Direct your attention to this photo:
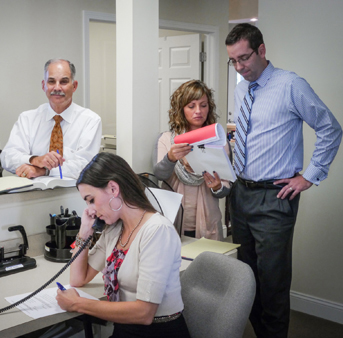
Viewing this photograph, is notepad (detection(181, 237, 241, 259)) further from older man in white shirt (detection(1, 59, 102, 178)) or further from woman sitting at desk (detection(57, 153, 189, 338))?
older man in white shirt (detection(1, 59, 102, 178))

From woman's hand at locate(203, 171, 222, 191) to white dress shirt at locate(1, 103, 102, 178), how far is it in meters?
0.59

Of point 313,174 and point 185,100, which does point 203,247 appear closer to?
point 313,174

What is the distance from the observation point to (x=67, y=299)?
139 cm

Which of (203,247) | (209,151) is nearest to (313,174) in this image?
(209,151)

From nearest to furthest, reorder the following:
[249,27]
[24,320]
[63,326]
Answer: [24,320] → [63,326] → [249,27]

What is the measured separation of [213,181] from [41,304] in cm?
106

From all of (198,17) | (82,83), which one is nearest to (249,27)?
(82,83)

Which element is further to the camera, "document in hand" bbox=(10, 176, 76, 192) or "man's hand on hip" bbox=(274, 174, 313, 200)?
"man's hand on hip" bbox=(274, 174, 313, 200)

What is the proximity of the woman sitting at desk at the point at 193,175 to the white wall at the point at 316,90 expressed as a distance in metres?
0.85

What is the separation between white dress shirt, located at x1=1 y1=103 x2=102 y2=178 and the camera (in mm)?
2283

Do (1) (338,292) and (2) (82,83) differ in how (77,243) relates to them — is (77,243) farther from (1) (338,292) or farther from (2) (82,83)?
(2) (82,83)

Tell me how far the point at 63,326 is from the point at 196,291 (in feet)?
2.14

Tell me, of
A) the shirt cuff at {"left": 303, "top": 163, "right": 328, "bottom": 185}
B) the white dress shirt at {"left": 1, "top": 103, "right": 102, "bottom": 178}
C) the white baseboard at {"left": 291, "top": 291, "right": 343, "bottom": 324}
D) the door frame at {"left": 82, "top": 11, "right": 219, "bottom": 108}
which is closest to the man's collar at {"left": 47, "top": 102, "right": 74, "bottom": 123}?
the white dress shirt at {"left": 1, "top": 103, "right": 102, "bottom": 178}

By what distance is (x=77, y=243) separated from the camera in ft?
5.31
